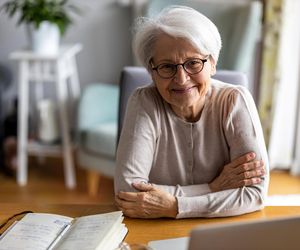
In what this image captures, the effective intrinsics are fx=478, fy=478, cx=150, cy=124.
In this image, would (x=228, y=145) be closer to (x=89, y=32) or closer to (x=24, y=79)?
(x=24, y=79)

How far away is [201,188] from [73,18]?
2125 millimetres

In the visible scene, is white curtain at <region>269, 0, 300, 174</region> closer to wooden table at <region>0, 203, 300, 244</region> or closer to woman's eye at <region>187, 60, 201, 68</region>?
woman's eye at <region>187, 60, 201, 68</region>

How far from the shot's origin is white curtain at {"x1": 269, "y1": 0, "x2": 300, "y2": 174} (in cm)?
276

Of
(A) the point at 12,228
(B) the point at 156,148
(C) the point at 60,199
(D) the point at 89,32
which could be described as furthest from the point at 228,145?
(D) the point at 89,32

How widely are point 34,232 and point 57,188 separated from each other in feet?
6.06

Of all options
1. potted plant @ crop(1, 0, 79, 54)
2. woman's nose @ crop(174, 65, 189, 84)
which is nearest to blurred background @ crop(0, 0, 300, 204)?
Answer: potted plant @ crop(1, 0, 79, 54)

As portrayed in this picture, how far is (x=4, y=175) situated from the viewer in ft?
10.1

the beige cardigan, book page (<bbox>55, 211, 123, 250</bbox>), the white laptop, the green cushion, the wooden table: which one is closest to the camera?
the white laptop

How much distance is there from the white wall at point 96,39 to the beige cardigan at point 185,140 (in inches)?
71.0

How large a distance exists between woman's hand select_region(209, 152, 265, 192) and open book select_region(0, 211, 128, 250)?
0.34 metres

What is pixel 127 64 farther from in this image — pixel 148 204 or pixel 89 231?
pixel 89 231

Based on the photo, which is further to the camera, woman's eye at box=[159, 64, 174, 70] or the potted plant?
the potted plant

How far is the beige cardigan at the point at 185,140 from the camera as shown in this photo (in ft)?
4.43

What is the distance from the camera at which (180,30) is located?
1290mm
